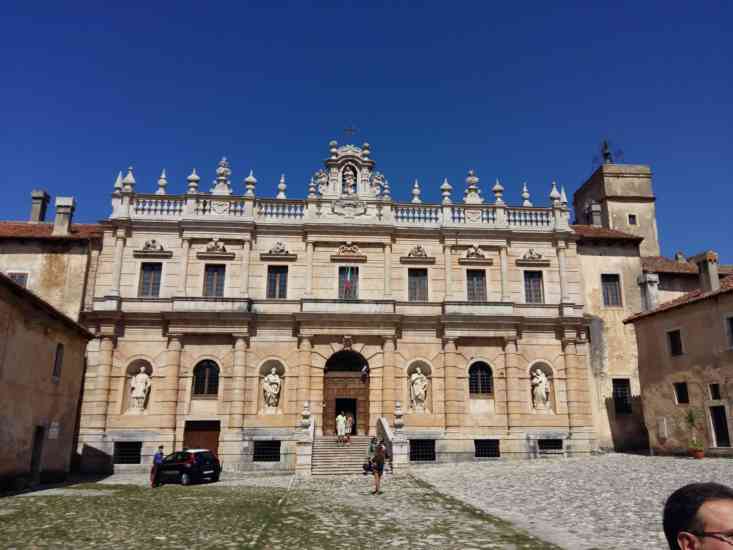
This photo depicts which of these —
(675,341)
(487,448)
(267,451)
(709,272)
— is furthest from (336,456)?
(709,272)

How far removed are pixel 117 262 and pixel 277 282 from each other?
860cm

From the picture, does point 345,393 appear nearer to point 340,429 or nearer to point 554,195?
point 340,429

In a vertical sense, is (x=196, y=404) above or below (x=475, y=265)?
below

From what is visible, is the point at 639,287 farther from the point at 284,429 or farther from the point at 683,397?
the point at 284,429

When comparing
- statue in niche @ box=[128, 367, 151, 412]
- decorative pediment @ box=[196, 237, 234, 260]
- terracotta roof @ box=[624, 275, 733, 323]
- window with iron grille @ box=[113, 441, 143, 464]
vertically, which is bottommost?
window with iron grille @ box=[113, 441, 143, 464]

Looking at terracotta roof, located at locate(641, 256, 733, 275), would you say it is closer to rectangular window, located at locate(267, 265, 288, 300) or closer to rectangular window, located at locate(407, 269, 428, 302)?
rectangular window, located at locate(407, 269, 428, 302)

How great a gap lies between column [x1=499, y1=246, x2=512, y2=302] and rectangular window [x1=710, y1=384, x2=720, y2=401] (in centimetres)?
1046

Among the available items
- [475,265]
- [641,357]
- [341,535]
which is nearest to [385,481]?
[341,535]

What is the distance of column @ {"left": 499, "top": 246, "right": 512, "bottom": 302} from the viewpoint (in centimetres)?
3225

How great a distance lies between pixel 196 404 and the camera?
29.5 m

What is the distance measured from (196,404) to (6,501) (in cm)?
1281

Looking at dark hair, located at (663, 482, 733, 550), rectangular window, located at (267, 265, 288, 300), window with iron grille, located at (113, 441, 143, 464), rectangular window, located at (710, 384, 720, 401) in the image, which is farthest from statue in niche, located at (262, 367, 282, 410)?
dark hair, located at (663, 482, 733, 550)

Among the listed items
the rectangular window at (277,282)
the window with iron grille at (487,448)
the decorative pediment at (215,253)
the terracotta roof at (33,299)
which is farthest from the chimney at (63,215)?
the window with iron grille at (487,448)

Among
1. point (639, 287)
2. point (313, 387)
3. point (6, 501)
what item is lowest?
point (6, 501)
